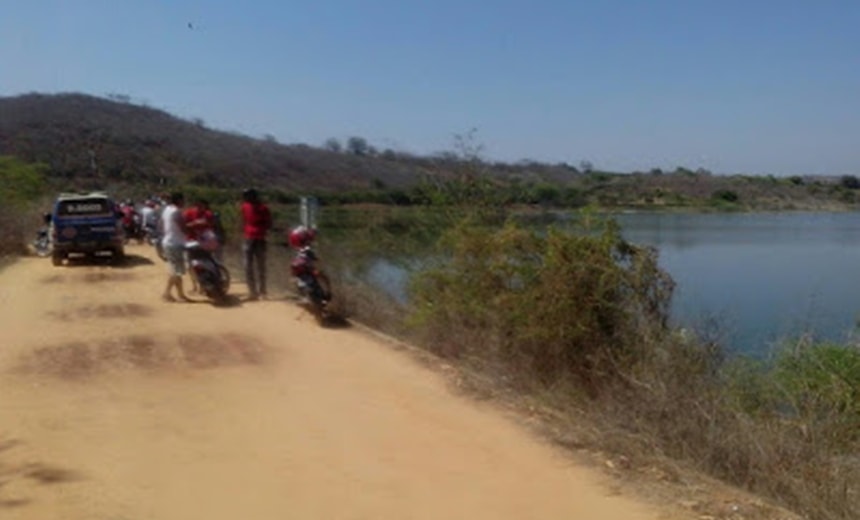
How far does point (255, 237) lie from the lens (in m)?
14.9

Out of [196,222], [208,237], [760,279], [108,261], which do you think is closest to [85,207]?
[108,261]

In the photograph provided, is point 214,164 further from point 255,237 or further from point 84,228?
point 255,237

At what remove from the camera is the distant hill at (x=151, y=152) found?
213 feet

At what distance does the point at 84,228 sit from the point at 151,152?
5192 centimetres

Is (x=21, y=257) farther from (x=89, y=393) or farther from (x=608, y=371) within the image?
(x=608, y=371)

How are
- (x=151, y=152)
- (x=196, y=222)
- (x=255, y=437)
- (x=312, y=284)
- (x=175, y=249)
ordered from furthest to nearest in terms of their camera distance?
(x=151, y=152), (x=196, y=222), (x=175, y=249), (x=312, y=284), (x=255, y=437)

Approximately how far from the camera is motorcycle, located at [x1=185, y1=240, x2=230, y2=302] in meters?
14.7

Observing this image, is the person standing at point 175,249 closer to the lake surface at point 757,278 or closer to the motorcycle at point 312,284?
the motorcycle at point 312,284

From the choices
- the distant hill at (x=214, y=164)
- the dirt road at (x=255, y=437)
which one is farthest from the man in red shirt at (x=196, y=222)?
the distant hill at (x=214, y=164)

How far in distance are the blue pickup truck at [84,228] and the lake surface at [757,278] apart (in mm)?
9628

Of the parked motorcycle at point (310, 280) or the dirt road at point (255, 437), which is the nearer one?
the dirt road at point (255, 437)

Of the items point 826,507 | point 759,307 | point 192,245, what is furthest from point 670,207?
point 826,507

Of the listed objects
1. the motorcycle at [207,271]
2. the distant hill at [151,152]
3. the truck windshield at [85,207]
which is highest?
the distant hill at [151,152]

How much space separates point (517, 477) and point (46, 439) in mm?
3509
